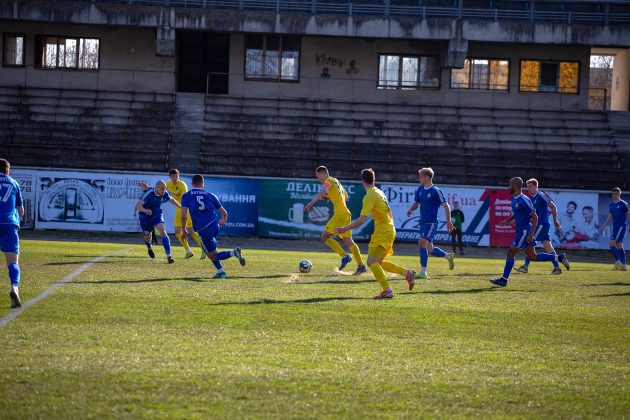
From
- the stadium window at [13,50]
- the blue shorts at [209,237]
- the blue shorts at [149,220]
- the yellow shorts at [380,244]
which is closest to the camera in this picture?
the yellow shorts at [380,244]

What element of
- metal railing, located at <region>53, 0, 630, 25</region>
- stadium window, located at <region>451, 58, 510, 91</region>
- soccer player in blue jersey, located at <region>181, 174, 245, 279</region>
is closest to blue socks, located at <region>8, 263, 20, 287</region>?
→ soccer player in blue jersey, located at <region>181, 174, 245, 279</region>

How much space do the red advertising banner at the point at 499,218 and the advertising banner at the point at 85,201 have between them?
13180mm

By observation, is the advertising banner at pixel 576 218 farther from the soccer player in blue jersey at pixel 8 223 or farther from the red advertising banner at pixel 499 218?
the soccer player in blue jersey at pixel 8 223

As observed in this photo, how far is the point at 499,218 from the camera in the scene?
3369cm

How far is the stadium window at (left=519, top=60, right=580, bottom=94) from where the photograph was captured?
1743 inches

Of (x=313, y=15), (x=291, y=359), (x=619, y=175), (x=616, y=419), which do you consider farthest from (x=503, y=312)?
(x=313, y=15)

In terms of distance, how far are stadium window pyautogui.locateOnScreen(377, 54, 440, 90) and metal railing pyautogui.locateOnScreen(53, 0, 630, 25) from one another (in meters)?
2.63

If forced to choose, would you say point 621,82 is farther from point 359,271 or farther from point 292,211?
point 359,271

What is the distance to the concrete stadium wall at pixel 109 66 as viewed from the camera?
42.7 m

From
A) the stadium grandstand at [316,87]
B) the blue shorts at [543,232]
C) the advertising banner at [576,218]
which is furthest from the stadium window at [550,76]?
the blue shorts at [543,232]

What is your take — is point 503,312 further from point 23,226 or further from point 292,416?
point 23,226

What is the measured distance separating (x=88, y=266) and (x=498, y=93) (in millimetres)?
29952

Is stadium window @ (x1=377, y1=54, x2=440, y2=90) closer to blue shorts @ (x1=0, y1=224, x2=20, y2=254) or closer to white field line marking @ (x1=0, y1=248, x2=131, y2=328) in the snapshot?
white field line marking @ (x1=0, y1=248, x2=131, y2=328)

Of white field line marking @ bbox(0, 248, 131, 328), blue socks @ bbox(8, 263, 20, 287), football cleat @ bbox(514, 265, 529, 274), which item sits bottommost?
football cleat @ bbox(514, 265, 529, 274)
